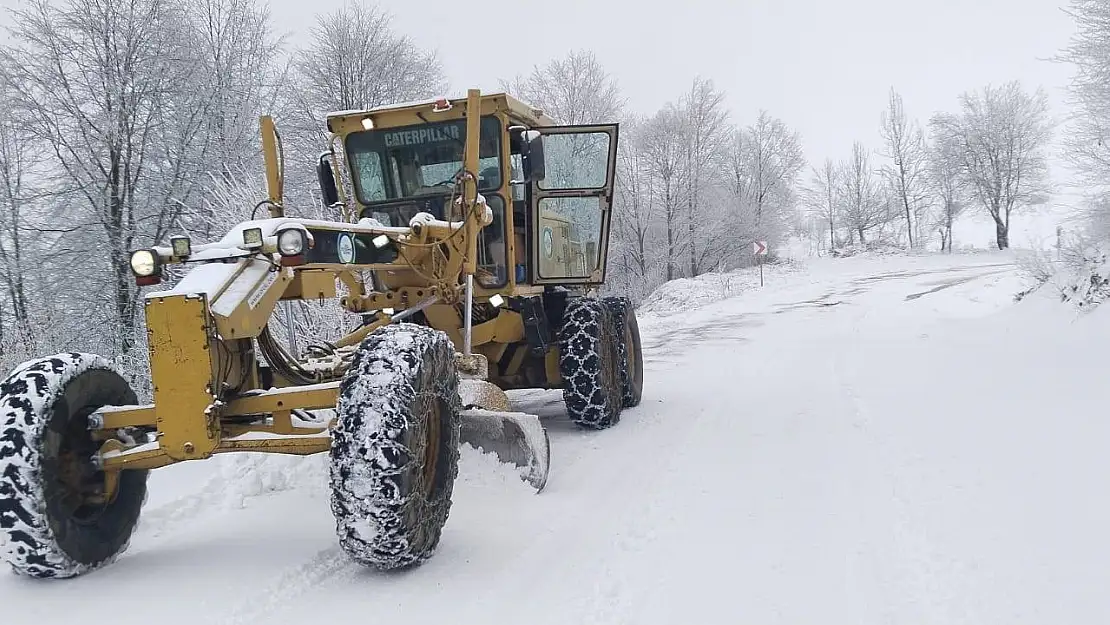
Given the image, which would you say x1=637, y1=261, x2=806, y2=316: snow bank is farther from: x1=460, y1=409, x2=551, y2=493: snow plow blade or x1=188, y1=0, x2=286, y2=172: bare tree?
x1=460, y1=409, x2=551, y2=493: snow plow blade

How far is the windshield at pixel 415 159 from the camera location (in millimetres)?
6414

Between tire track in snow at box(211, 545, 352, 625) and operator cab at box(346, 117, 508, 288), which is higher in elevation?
operator cab at box(346, 117, 508, 288)

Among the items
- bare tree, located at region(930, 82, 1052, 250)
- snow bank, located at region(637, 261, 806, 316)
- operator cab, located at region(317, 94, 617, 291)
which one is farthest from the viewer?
bare tree, located at region(930, 82, 1052, 250)

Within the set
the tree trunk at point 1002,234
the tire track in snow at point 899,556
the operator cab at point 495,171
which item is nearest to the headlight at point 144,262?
the operator cab at point 495,171

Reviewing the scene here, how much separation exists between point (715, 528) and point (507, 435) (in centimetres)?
147

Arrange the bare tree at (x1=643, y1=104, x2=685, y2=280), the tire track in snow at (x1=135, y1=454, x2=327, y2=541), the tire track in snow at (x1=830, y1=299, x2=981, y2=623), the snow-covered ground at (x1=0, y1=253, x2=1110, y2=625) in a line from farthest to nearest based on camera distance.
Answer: the bare tree at (x1=643, y1=104, x2=685, y2=280), the tire track in snow at (x1=135, y1=454, x2=327, y2=541), the snow-covered ground at (x1=0, y1=253, x2=1110, y2=625), the tire track in snow at (x1=830, y1=299, x2=981, y2=623)

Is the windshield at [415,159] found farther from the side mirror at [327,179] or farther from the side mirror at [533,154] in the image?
the side mirror at [533,154]

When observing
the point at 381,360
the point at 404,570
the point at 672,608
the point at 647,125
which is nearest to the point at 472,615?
the point at 404,570

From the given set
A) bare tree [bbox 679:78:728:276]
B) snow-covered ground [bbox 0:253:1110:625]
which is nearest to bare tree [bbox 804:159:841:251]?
bare tree [bbox 679:78:728:276]

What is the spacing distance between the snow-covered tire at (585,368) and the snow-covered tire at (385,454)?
3163 mm

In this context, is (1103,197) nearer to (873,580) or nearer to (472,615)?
(873,580)

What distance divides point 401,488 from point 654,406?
514 cm

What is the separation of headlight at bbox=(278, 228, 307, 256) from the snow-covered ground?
55.7 inches

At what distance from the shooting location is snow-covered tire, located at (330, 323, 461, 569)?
3260 millimetres
